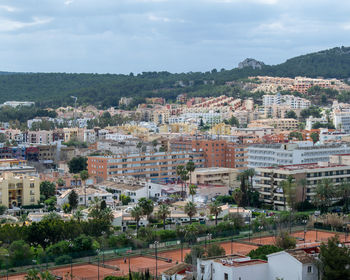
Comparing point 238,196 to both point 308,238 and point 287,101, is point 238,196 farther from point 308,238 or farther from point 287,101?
point 287,101

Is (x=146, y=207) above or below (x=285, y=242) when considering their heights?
above

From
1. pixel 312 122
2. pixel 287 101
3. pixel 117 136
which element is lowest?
pixel 117 136

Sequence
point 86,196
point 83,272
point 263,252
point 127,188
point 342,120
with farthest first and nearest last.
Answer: point 342,120, point 127,188, point 86,196, point 83,272, point 263,252

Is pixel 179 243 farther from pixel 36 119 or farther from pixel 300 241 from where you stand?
pixel 36 119

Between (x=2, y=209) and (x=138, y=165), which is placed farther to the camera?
(x=138, y=165)

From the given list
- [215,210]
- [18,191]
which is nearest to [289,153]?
[215,210]

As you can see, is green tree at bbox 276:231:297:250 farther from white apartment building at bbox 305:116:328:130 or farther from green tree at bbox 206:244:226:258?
white apartment building at bbox 305:116:328:130

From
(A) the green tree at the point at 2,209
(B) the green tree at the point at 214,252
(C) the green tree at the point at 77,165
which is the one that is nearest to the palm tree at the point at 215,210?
→ (B) the green tree at the point at 214,252
